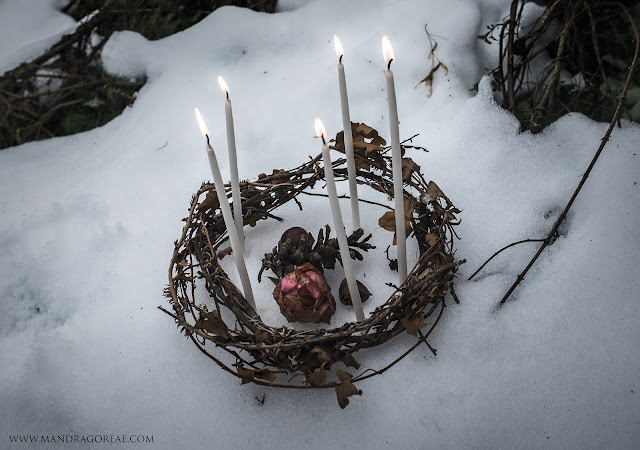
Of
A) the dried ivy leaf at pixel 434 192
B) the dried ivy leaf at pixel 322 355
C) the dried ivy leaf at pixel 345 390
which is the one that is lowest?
the dried ivy leaf at pixel 345 390

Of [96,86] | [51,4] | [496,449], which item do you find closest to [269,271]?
[496,449]

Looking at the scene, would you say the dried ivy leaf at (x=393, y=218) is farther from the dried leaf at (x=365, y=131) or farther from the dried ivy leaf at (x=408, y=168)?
the dried leaf at (x=365, y=131)

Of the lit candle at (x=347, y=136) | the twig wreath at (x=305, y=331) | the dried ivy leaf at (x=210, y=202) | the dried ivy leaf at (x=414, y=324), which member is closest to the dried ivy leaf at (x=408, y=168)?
the twig wreath at (x=305, y=331)

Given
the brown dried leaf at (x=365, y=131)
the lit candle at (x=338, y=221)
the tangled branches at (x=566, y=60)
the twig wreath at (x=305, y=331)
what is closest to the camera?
the lit candle at (x=338, y=221)

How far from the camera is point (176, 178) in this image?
1.70 meters

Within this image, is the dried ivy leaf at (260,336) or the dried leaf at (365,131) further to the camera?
the dried leaf at (365,131)

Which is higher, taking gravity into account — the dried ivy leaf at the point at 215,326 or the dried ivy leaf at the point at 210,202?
the dried ivy leaf at the point at 210,202

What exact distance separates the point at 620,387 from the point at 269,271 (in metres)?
0.82

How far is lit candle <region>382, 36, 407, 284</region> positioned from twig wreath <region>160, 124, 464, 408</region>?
0.17 feet

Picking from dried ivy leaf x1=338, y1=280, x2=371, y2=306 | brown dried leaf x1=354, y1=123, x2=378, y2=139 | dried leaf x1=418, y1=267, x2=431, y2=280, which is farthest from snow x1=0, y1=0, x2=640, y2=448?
brown dried leaf x1=354, y1=123, x2=378, y2=139

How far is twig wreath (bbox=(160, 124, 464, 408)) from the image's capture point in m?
1.10

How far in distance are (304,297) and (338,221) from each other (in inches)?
7.9

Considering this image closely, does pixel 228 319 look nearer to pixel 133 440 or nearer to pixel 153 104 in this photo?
pixel 133 440

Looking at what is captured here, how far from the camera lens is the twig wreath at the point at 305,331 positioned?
110 centimetres
